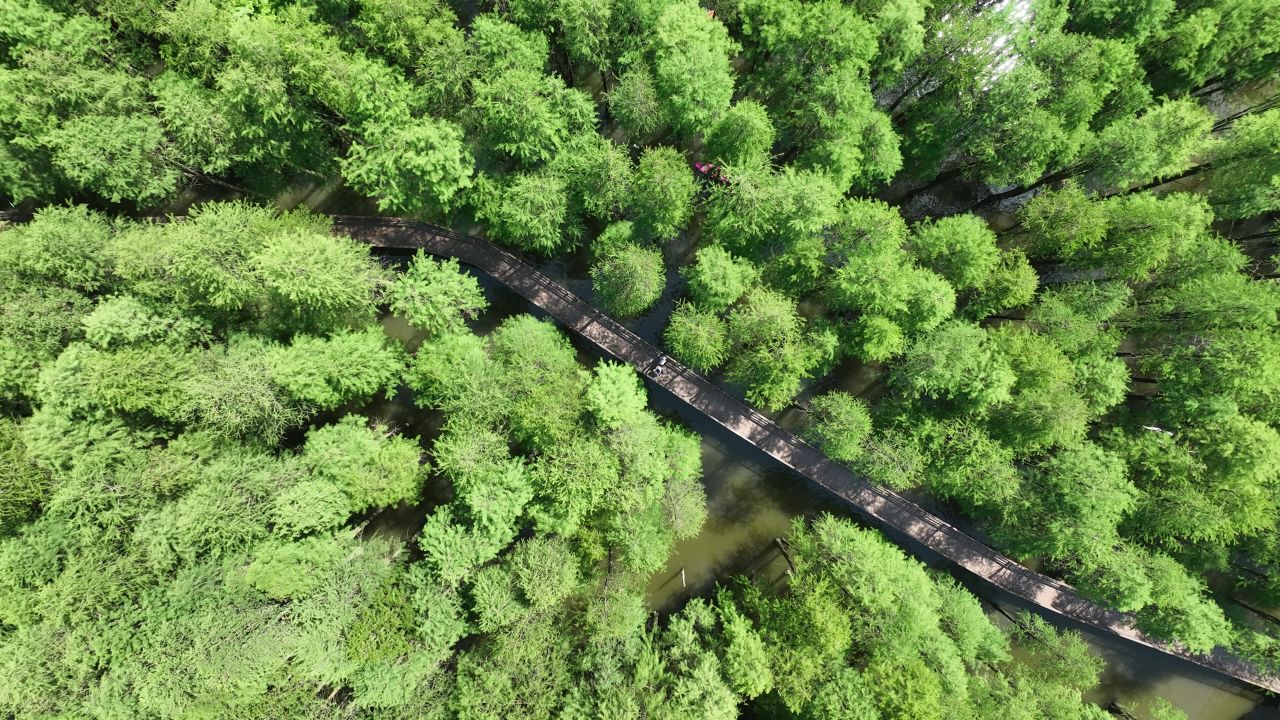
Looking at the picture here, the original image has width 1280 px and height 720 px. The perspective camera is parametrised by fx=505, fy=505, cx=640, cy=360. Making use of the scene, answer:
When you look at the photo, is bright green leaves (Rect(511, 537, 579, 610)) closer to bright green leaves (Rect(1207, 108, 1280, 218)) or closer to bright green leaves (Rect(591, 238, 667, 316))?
bright green leaves (Rect(591, 238, 667, 316))

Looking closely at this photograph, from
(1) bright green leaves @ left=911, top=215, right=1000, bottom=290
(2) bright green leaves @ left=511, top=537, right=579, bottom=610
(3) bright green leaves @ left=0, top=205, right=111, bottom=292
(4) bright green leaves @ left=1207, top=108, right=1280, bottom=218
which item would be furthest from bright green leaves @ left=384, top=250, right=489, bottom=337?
(4) bright green leaves @ left=1207, top=108, right=1280, bottom=218

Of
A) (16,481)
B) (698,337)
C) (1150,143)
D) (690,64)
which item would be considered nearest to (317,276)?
(16,481)

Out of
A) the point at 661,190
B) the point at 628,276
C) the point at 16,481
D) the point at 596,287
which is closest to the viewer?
the point at 16,481

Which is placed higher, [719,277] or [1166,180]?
[1166,180]

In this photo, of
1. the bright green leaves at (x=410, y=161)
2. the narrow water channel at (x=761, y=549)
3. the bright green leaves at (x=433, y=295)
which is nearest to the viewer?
the bright green leaves at (x=410, y=161)

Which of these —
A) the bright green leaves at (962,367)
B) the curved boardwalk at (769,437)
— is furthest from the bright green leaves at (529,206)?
the bright green leaves at (962,367)

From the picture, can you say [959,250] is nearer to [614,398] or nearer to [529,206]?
[614,398]

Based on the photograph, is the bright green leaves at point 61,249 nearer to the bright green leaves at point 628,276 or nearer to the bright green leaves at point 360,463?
the bright green leaves at point 360,463
